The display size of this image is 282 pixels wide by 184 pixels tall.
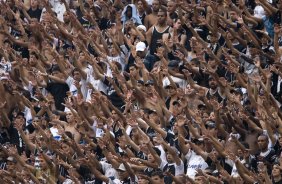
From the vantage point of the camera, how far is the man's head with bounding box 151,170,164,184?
14180mm

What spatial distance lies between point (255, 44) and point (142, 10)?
7.94ft

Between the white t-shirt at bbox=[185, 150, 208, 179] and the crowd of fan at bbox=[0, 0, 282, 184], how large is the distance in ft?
0.06

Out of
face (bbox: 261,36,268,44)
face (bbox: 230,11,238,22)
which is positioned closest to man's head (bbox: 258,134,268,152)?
face (bbox: 261,36,268,44)

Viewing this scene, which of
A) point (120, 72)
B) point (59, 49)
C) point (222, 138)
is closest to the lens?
Result: point (222, 138)

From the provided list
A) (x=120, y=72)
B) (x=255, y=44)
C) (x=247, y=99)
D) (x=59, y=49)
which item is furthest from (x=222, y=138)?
(x=59, y=49)

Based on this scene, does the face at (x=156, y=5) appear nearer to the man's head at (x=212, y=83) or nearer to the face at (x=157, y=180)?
the man's head at (x=212, y=83)

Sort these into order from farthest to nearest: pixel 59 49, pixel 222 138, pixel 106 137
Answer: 1. pixel 59 49
2. pixel 106 137
3. pixel 222 138

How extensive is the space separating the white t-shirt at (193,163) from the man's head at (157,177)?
31 cm

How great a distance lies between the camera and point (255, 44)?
15.0 meters

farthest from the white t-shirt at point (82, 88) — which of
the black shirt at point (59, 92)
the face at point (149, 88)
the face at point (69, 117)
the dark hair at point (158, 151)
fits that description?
the dark hair at point (158, 151)

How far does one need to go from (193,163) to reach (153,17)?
315cm

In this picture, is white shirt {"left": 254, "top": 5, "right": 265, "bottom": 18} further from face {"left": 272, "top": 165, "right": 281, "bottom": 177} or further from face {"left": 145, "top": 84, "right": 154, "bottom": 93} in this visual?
face {"left": 272, "top": 165, "right": 281, "bottom": 177}

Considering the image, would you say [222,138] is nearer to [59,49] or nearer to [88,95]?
[88,95]

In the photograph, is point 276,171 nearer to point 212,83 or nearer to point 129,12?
point 212,83
